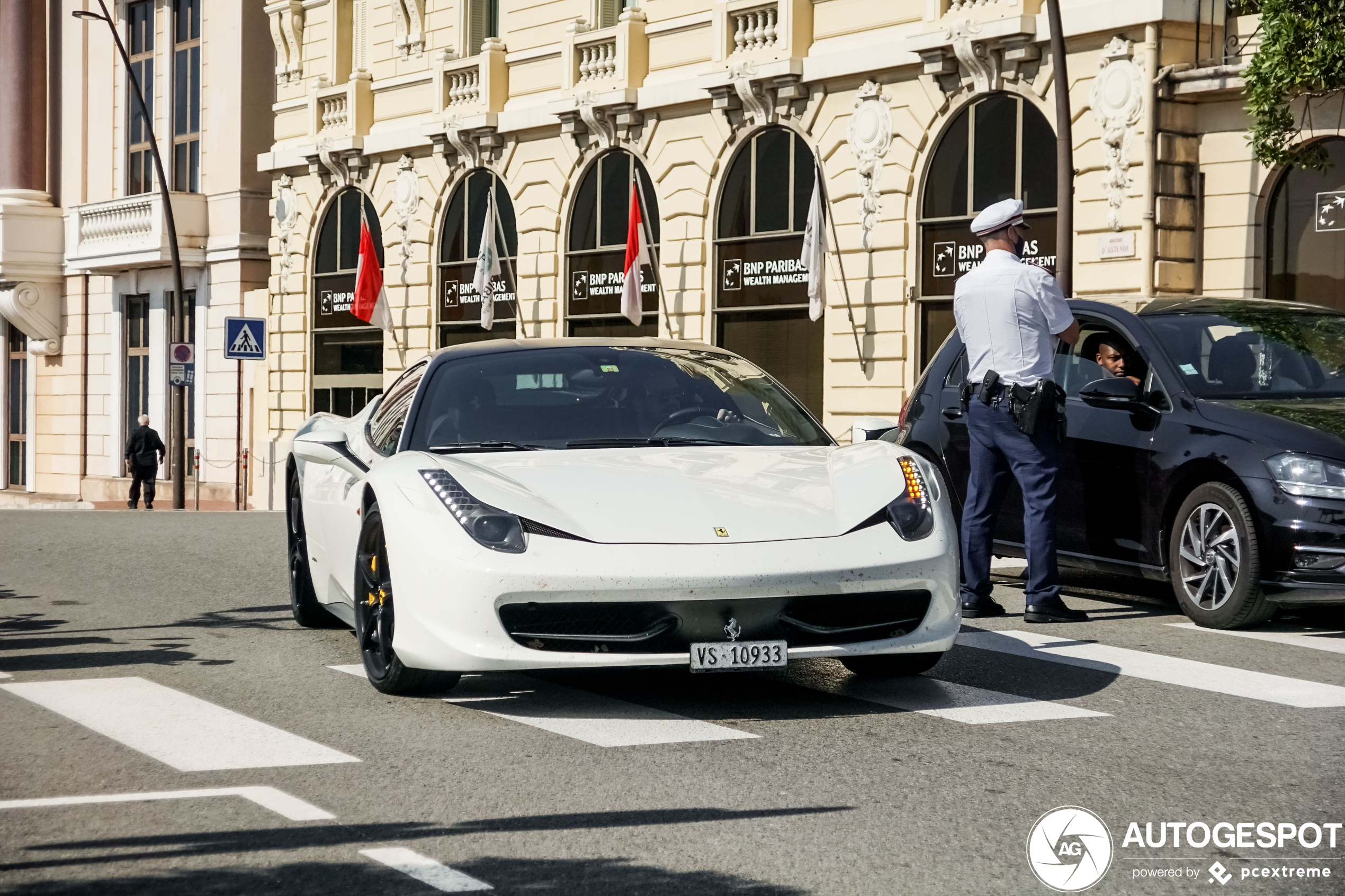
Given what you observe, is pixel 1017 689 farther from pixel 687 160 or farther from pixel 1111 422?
pixel 687 160

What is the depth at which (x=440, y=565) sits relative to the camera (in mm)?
6371

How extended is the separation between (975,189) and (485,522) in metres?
17.5

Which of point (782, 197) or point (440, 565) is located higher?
point (782, 197)

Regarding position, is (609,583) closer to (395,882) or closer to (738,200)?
(395,882)

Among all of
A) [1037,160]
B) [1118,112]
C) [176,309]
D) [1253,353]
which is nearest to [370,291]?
[176,309]

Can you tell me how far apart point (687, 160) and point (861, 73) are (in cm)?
371

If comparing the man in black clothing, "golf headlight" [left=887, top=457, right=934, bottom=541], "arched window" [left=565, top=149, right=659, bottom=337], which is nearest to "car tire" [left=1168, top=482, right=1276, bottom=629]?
"golf headlight" [left=887, top=457, right=934, bottom=541]

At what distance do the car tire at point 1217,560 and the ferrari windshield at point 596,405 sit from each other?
86.6 inches

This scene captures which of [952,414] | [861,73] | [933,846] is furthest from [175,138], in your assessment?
[933,846]

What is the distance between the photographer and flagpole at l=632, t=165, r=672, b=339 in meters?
27.9

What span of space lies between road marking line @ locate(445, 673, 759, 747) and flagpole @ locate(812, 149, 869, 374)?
58.3ft

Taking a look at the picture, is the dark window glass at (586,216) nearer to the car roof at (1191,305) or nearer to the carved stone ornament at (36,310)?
the carved stone ornament at (36,310)

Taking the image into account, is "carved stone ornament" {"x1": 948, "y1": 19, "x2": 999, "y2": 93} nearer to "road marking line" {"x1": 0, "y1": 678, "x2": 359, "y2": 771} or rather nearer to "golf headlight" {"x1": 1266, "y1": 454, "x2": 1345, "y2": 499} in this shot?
"golf headlight" {"x1": 1266, "y1": 454, "x2": 1345, "y2": 499}

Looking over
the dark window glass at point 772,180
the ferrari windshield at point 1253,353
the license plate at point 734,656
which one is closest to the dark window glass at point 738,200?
the dark window glass at point 772,180
